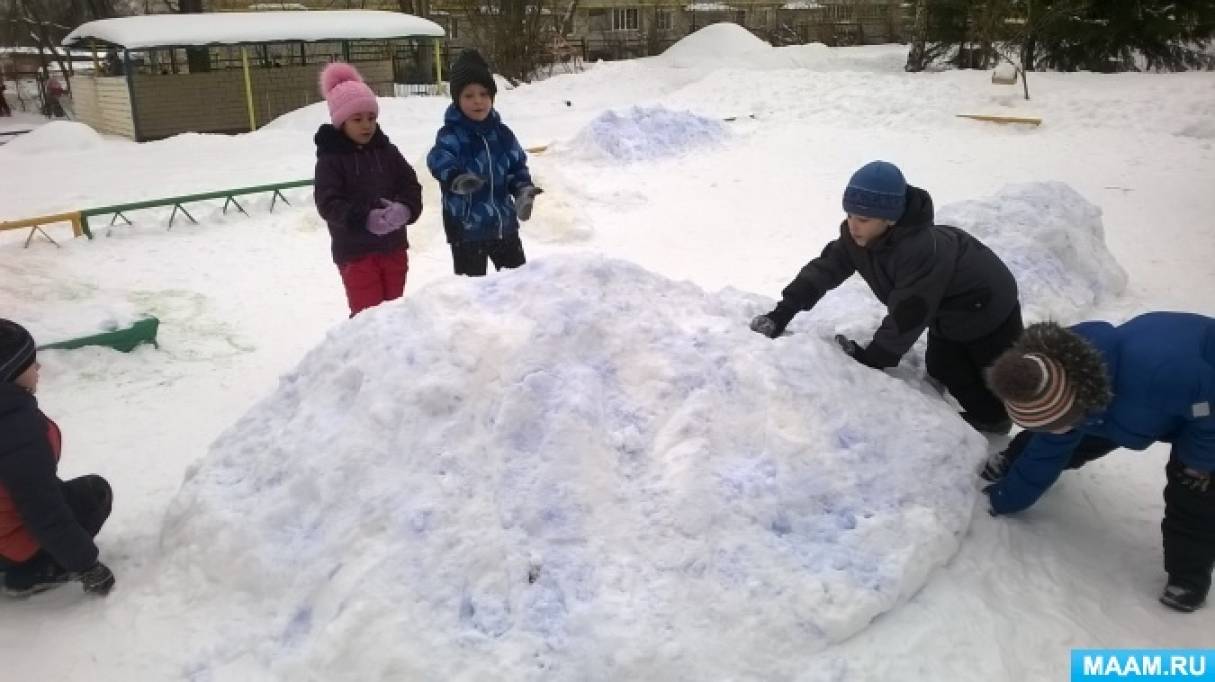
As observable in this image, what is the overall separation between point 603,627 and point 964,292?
2.03 metres

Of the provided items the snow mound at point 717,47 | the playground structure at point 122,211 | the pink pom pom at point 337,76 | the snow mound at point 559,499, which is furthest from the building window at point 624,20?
the snow mound at point 559,499

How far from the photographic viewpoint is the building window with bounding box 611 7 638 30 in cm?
3456

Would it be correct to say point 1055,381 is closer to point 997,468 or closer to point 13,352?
point 997,468

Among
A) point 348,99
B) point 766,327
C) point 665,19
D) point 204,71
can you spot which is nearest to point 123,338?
point 348,99

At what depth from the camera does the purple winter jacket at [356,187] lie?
382 centimetres

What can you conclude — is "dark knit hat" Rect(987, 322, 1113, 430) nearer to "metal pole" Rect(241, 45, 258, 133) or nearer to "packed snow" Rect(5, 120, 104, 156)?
"packed snow" Rect(5, 120, 104, 156)

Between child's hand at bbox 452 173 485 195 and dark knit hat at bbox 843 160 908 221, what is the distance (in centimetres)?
185

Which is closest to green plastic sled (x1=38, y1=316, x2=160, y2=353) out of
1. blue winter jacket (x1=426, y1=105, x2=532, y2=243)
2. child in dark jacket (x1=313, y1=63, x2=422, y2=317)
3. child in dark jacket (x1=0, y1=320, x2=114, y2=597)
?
child in dark jacket (x1=313, y1=63, x2=422, y2=317)

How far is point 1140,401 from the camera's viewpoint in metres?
2.40

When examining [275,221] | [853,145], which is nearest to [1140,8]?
[853,145]

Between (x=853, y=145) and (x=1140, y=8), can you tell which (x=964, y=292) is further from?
(x=1140, y=8)

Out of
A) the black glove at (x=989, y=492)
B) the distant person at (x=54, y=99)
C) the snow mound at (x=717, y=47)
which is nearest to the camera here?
the black glove at (x=989, y=492)

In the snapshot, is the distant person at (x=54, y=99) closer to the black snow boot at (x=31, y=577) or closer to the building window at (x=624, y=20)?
the building window at (x=624, y=20)

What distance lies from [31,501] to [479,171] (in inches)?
95.4
